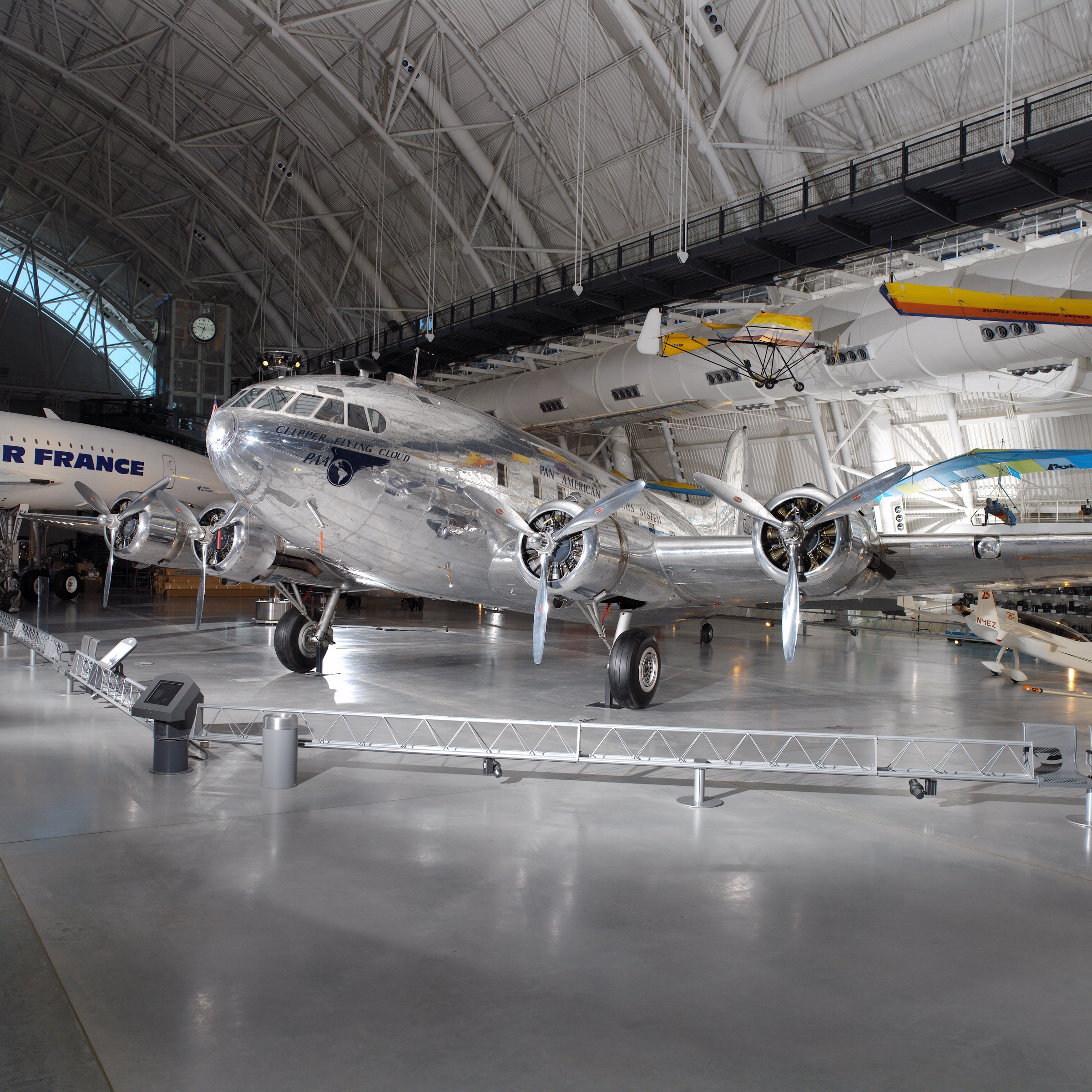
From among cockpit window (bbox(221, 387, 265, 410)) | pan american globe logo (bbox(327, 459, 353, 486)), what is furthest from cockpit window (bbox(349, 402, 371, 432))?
cockpit window (bbox(221, 387, 265, 410))

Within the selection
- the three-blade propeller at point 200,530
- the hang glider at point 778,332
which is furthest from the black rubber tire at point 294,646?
the hang glider at point 778,332

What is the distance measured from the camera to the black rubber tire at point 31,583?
106ft

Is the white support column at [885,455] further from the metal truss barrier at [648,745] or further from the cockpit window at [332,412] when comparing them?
the cockpit window at [332,412]

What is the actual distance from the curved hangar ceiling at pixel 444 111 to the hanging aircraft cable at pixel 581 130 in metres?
0.14

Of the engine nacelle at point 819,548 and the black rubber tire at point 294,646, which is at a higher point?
the engine nacelle at point 819,548

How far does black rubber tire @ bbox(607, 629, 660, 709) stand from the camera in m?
13.3

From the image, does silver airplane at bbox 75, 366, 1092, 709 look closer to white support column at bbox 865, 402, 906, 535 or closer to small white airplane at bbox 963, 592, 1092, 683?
small white airplane at bbox 963, 592, 1092, 683

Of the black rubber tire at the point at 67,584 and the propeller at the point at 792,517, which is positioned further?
the black rubber tire at the point at 67,584

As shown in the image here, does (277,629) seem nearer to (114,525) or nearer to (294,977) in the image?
(114,525)

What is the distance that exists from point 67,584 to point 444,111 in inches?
920

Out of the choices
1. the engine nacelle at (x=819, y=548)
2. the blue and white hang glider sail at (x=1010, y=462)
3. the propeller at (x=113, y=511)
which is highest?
the blue and white hang glider sail at (x=1010, y=462)

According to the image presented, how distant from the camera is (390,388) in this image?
42.0 feet

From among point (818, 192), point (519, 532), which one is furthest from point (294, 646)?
point (818, 192)

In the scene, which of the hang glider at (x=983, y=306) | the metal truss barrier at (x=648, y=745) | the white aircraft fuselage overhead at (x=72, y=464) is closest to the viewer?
the metal truss barrier at (x=648, y=745)
